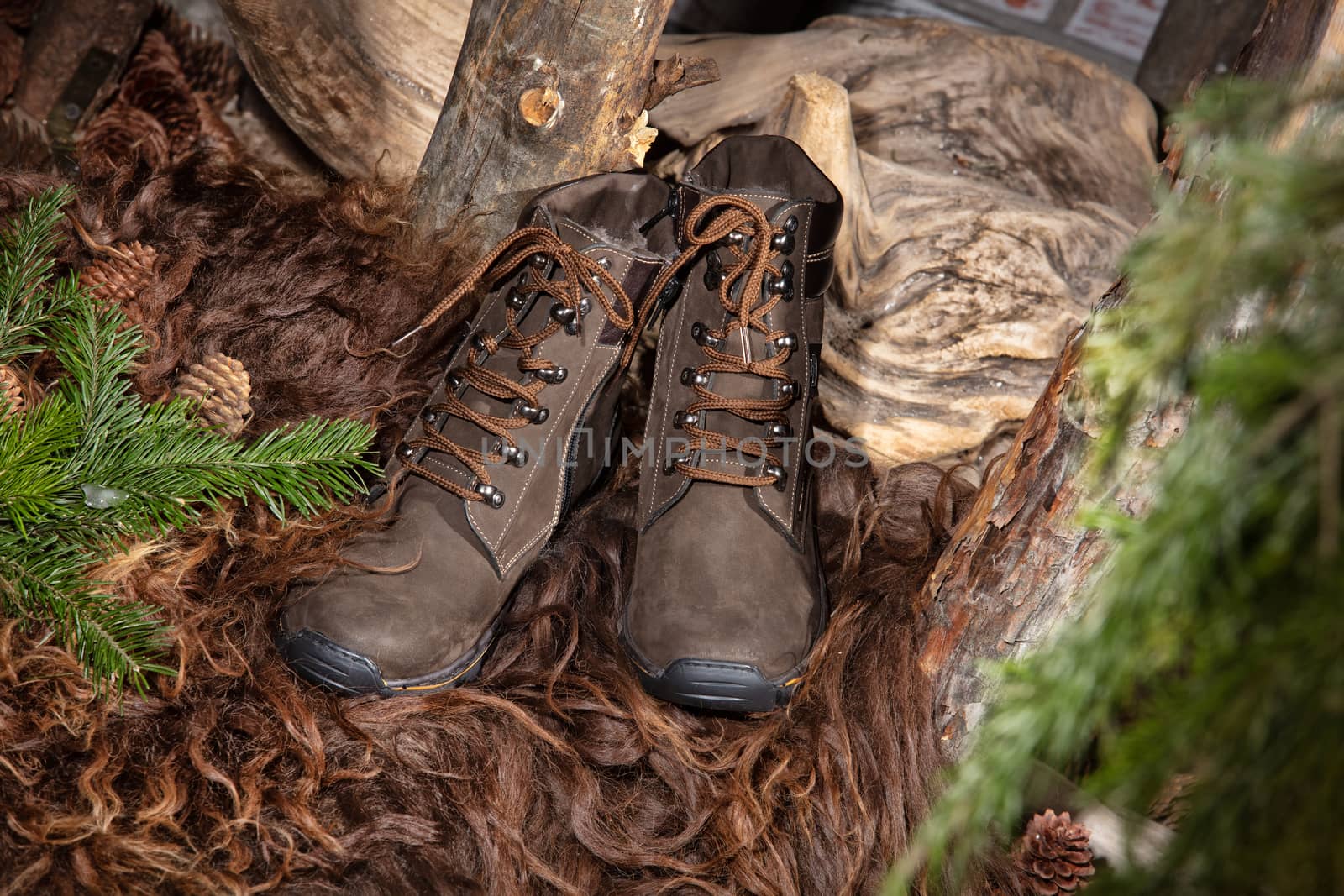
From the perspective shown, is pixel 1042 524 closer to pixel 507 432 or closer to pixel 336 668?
pixel 507 432

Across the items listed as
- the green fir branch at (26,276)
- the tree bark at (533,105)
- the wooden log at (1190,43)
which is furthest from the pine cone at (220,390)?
the wooden log at (1190,43)

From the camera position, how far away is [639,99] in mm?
1232

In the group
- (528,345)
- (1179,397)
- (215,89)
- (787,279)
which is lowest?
(215,89)

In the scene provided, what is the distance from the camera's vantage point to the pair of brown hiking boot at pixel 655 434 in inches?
38.3

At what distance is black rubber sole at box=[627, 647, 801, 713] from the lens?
3.13ft

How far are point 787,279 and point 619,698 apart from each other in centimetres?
50

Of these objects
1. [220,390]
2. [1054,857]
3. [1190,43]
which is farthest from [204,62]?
[1190,43]

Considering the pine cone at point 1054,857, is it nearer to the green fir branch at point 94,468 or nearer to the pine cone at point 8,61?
the green fir branch at point 94,468

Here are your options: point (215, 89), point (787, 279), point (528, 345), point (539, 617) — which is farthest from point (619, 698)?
point (215, 89)

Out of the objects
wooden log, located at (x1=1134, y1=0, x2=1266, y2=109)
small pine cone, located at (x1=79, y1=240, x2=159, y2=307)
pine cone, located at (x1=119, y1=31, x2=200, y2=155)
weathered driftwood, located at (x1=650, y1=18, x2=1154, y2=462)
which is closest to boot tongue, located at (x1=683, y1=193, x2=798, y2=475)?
weathered driftwood, located at (x1=650, y1=18, x2=1154, y2=462)

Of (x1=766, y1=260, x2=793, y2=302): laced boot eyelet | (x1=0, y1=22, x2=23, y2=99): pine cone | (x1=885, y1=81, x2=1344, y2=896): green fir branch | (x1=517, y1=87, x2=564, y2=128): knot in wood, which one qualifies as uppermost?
(x1=885, y1=81, x2=1344, y2=896): green fir branch

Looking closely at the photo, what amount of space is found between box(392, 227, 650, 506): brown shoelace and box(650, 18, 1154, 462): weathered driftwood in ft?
1.32

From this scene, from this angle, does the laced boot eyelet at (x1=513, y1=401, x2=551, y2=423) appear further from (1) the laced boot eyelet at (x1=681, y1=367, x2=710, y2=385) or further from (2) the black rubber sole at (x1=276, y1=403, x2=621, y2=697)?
(2) the black rubber sole at (x1=276, y1=403, x2=621, y2=697)

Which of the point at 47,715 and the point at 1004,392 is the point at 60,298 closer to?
the point at 47,715
